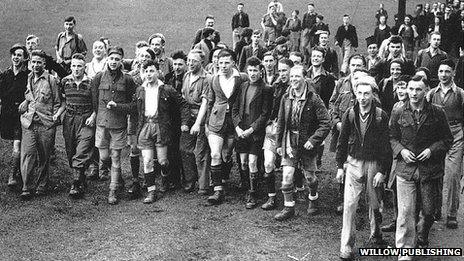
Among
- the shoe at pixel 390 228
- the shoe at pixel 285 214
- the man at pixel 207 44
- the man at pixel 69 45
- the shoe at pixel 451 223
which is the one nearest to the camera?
the shoe at pixel 390 228

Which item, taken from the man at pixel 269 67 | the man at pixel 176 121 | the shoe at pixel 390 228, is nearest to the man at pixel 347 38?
the man at pixel 269 67

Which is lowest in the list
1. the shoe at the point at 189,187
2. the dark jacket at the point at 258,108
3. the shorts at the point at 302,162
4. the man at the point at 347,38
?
the shoe at the point at 189,187

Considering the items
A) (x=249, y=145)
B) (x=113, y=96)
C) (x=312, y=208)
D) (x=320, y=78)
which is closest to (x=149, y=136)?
(x=113, y=96)

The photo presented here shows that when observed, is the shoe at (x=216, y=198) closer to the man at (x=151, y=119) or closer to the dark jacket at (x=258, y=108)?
the man at (x=151, y=119)

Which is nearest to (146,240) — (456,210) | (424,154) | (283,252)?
(283,252)

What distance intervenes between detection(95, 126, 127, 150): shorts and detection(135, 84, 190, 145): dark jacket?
0.27 meters

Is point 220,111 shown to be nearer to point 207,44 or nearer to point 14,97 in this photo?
point 14,97

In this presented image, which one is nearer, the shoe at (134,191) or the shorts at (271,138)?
the shorts at (271,138)

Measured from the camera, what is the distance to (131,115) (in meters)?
9.11

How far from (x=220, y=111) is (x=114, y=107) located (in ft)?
5.06

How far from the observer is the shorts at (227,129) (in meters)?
8.59

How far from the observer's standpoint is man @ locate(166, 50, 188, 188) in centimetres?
913

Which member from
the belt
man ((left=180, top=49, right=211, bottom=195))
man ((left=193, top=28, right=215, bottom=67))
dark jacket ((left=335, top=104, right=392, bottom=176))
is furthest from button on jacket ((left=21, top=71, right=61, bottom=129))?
dark jacket ((left=335, top=104, right=392, bottom=176))

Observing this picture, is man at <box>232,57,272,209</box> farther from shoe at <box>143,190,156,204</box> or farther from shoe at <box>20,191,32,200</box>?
shoe at <box>20,191,32,200</box>
